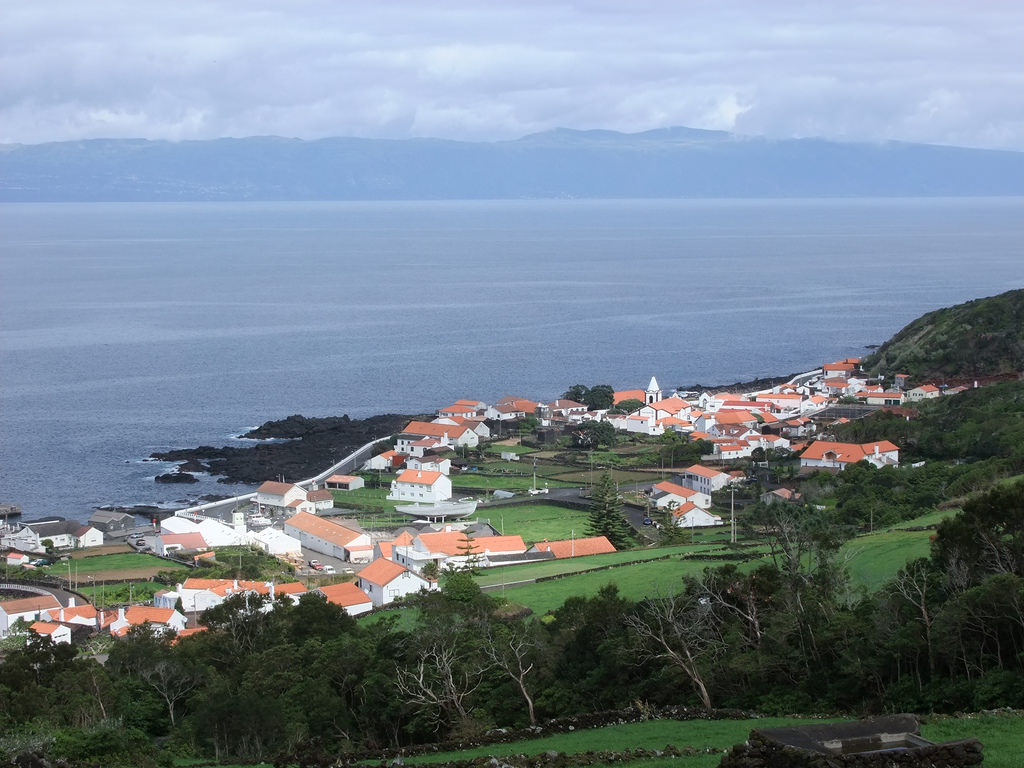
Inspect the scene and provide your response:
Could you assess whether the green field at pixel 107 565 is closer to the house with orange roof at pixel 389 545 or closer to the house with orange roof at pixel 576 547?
the house with orange roof at pixel 389 545

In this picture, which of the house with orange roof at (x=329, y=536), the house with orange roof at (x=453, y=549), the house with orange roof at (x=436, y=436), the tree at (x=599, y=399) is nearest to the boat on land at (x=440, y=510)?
the house with orange roof at (x=329, y=536)

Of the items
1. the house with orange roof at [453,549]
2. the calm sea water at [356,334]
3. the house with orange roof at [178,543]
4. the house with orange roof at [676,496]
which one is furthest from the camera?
the calm sea water at [356,334]

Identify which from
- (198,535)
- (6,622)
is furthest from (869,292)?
(6,622)

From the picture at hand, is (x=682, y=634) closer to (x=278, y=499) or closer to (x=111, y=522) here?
(x=111, y=522)

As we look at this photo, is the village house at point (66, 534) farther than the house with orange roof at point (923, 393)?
No

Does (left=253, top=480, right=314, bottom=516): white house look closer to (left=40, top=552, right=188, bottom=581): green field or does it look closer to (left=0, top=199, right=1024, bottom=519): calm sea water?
(left=0, top=199, right=1024, bottom=519): calm sea water
